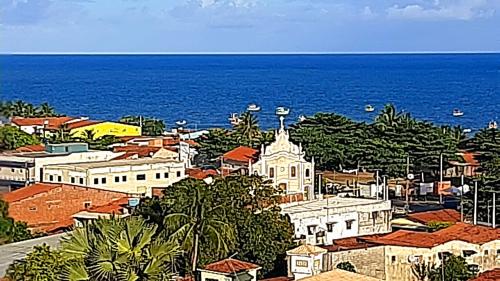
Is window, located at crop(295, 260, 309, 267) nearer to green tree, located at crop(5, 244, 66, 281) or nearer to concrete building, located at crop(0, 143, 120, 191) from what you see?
green tree, located at crop(5, 244, 66, 281)

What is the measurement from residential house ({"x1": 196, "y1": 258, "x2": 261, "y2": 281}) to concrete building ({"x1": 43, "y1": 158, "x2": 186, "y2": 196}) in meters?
8.54

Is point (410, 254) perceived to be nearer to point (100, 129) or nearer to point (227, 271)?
point (227, 271)

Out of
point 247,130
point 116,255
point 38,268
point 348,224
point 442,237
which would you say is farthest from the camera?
point 247,130

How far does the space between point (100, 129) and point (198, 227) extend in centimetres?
2197

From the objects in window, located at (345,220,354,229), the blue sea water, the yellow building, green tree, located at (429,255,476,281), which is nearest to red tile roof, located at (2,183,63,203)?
window, located at (345,220,354,229)

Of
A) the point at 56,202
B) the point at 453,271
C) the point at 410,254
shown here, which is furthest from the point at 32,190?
the point at 453,271

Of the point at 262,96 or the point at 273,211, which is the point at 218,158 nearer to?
the point at 273,211

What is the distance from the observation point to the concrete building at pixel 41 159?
58.6ft

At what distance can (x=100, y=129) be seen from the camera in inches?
1232

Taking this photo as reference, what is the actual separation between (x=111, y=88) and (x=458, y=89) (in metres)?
29.1

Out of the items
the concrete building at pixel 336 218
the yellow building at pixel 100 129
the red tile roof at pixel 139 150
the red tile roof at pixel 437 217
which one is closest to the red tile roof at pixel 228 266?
the concrete building at pixel 336 218

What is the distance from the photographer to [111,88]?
8281 centimetres

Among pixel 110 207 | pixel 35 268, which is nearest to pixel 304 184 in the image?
pixel 110 207

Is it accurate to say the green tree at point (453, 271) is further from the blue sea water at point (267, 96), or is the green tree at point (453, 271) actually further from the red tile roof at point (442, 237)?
the blue sea water at point (267, 96)
